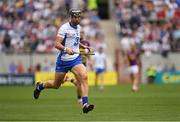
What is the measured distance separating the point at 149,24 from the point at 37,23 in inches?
287

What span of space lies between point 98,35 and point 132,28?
227cm

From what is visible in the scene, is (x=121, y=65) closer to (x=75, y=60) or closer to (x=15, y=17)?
(x=15, y=17)

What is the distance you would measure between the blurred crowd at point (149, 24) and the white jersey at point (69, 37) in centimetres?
2608

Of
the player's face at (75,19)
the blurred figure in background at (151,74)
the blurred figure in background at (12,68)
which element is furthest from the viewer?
the blurred figure in background at (151,74)

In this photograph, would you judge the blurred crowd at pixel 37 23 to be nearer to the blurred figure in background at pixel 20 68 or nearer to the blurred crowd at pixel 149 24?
the blurred figure in background at pixel 20 68

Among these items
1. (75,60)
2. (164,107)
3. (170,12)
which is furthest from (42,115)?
(170,12)

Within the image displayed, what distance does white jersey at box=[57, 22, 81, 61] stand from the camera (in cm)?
1925

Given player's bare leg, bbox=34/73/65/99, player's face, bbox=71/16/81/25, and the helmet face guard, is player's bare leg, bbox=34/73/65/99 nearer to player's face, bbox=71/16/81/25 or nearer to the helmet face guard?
player's face, bbox=71/16/81/25

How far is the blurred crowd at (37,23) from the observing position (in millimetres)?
45219

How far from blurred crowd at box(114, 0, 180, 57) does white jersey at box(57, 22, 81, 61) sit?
26.1 metres

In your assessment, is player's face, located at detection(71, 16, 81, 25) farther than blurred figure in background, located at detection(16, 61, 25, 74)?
No

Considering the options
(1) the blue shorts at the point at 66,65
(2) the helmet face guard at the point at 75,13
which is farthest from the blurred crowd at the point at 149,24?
(2) the helmet face guard at the point at 75,13

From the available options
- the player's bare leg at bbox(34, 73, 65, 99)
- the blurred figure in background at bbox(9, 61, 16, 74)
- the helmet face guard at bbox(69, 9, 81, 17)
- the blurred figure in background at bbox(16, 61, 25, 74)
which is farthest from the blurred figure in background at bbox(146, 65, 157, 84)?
the helmet face guard at bbox(69, 9, 81, 17)

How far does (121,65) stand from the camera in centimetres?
4644
